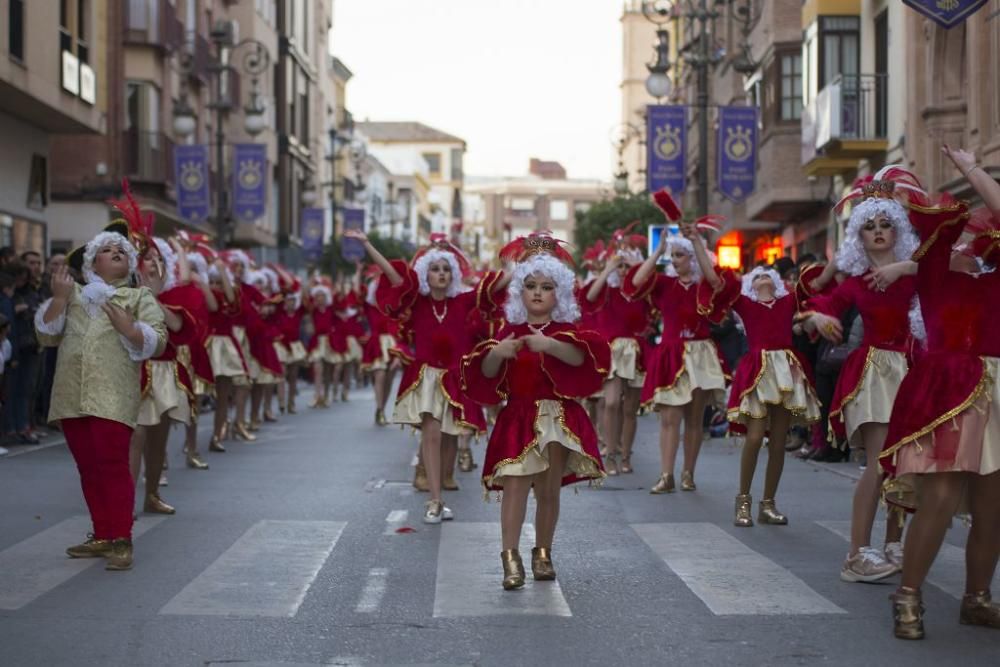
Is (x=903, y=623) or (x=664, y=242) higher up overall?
(x=664, y=242)

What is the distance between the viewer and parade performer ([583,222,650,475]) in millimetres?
15414

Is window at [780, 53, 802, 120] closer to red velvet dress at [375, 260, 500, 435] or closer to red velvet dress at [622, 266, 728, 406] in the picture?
red velvet dress at [622, 266, 728, 406]

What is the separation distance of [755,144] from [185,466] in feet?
53.1

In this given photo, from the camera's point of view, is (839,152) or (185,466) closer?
(185,466)

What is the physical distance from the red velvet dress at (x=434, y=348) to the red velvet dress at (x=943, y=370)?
5.19 meters

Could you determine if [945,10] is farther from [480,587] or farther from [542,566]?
[480,587]

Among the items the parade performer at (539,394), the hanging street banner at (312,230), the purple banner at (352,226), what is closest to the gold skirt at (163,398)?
the parade performer at (539,394)

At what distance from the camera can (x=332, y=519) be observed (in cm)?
1141

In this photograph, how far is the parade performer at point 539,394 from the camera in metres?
8.54

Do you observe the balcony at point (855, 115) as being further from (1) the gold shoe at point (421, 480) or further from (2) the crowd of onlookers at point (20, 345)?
(1) the gold shoe at point (421, 480)

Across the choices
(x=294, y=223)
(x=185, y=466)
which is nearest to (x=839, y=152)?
(x=185, y=466)

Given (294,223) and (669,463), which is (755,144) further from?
(294,223)

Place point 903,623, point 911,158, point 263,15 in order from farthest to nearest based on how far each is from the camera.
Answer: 1. point 263,15
2. point 911,158
3. point 903,623

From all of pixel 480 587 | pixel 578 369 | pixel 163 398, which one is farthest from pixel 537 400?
pixel 163 398
